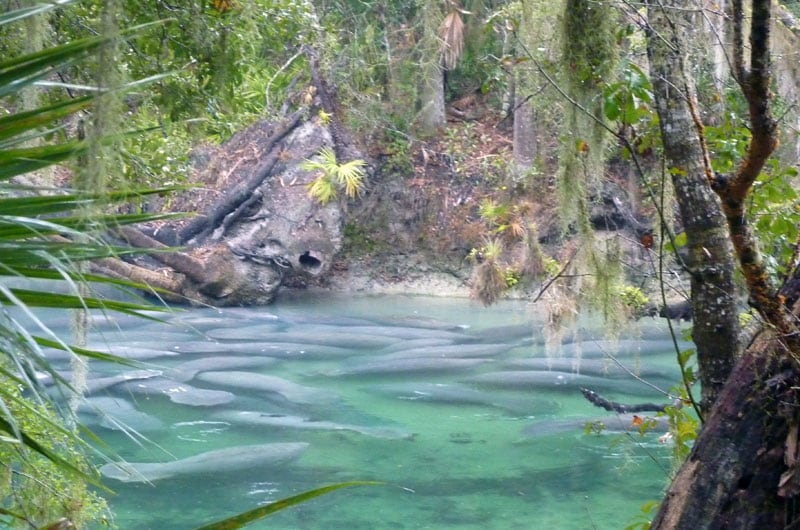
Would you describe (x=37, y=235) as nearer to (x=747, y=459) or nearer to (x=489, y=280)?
(x=747, y=459)

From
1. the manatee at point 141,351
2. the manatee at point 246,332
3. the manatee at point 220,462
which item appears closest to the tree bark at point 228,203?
the manatee at point 246,332

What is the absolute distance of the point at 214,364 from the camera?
9680 millimetres

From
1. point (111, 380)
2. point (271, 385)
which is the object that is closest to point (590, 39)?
point (271, 385)

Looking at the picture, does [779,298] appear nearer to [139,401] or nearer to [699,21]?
[699,21]

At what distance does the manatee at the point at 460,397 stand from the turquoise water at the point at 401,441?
0.02 m

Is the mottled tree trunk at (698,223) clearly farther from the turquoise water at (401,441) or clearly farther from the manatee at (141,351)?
the manatee at (141,351)

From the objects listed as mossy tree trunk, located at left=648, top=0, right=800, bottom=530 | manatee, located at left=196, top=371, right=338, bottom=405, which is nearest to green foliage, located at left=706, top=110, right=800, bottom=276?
mossy tree trunk, located at left=648, top=0, right=800, bottom=530

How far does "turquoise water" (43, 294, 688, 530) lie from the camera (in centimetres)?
623

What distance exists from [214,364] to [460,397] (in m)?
2.87

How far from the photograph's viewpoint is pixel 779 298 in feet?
5.95

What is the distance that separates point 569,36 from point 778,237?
93 cm

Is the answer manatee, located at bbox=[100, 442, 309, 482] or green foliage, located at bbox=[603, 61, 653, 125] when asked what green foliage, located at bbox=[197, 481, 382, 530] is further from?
manatee, located at bbox=[100, 442, 309, 482]

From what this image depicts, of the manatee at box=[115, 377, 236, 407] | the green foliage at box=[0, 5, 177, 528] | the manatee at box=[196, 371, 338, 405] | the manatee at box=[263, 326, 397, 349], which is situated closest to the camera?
the green foliage at box=[0, 5, 177, 528]

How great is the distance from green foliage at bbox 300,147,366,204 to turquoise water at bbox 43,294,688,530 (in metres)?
3.74
